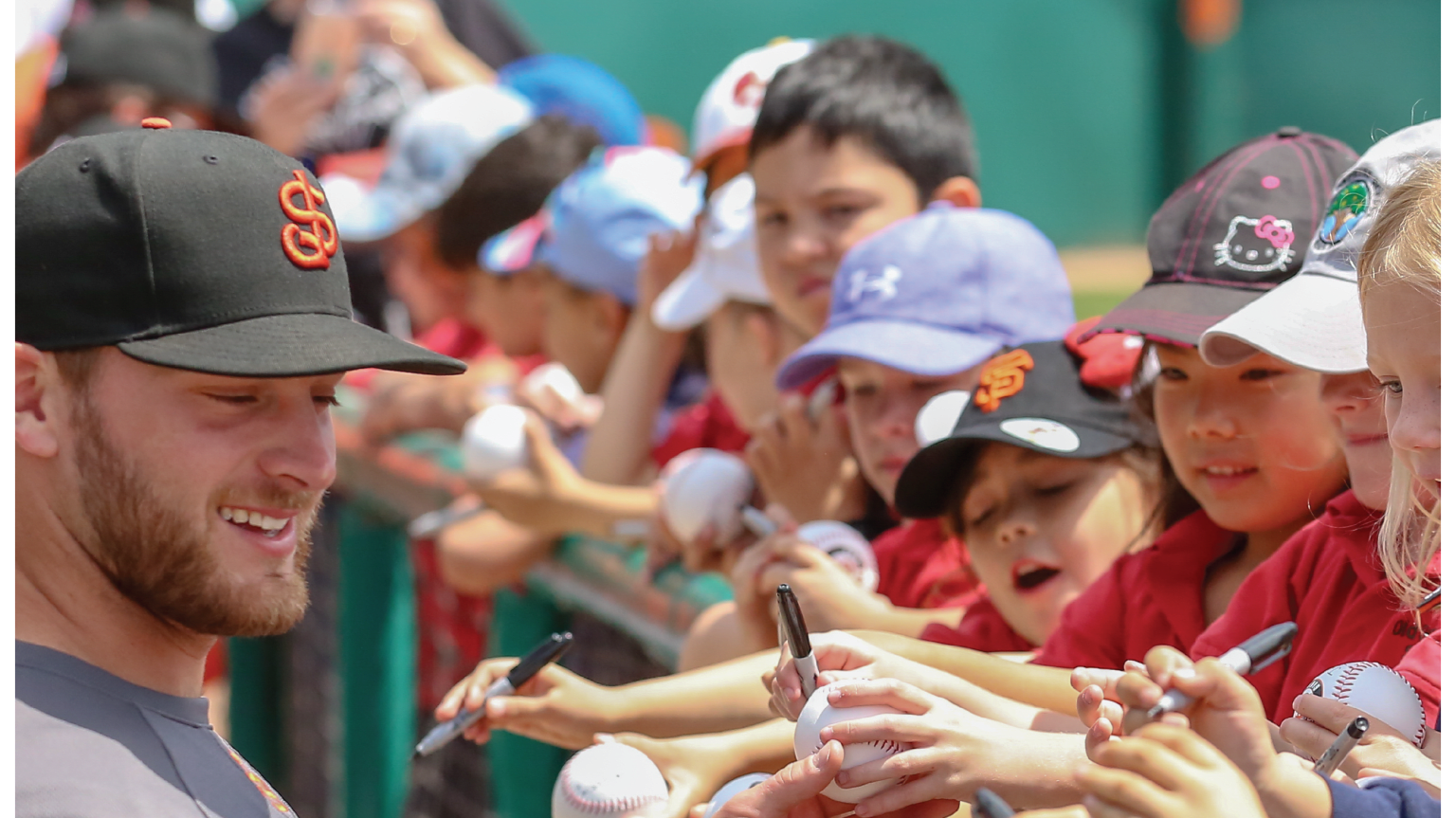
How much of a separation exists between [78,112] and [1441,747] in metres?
4.52

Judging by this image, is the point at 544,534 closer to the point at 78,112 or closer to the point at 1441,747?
the point at 1441,747

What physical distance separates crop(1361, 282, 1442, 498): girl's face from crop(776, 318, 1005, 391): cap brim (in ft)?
3.19

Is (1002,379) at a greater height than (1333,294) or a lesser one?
lesser

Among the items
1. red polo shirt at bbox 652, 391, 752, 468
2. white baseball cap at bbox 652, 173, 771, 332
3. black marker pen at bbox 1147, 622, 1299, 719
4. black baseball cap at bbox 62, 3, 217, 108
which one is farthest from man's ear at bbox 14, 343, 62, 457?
black baseball cap at bbox 62, 3, 217, 108

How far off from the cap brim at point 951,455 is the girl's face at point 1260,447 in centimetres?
21

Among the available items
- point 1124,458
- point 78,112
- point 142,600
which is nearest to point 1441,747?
point 1124,458

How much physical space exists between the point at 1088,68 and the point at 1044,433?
7541 mm

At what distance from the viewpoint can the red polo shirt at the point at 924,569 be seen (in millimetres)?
2229

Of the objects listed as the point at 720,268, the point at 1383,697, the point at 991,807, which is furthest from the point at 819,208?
the point at 991,807

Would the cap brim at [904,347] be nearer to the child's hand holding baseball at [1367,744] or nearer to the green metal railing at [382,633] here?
the green metal railing at [382,633]

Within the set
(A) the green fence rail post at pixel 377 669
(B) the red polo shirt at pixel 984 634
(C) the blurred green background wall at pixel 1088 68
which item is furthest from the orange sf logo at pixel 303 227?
(C) the blurred green background wall at pixel 1088 68

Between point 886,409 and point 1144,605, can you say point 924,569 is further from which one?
point 1144,605

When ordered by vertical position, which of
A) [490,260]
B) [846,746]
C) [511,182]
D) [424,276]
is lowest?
[424,276]

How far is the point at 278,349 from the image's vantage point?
138 centimetres
